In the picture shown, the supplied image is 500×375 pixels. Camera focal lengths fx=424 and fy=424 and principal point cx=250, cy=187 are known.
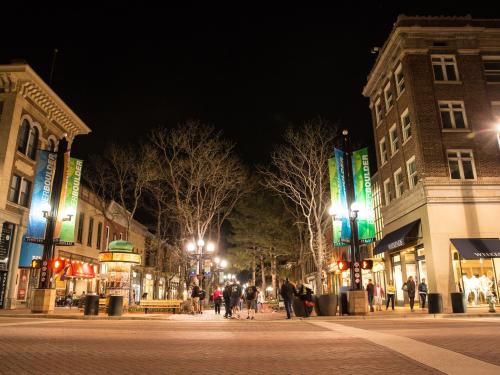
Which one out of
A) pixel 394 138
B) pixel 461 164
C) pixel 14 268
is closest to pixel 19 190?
pixel 14 268

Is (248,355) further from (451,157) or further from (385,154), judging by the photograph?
(385,154)


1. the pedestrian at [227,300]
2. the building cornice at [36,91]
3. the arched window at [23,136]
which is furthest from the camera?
the arched window at [23,136]

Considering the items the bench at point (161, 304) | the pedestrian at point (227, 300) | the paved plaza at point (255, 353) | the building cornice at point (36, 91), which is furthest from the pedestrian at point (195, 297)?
the building cornice at point (36, 91)

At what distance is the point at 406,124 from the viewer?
27422mm

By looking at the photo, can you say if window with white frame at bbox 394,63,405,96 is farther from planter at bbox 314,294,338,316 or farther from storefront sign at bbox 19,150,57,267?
→ storefront sign at bbox 19,150,57,267

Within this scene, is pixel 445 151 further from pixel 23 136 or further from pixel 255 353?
pixel 23 136

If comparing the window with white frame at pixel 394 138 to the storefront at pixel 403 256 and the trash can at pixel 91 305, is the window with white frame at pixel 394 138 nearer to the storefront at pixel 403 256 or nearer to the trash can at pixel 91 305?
the storefront at pixel 403 256

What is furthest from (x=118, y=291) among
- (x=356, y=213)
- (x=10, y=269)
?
(x=356, y=213)

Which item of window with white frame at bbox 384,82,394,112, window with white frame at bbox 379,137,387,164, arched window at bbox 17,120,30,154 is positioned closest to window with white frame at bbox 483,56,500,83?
window with white frame at bbox 384,82,394,112

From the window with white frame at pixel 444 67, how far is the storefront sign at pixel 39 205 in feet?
80.0

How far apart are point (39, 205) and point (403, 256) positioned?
23.0 meters

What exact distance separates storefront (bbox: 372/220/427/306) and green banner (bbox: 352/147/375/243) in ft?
12.8

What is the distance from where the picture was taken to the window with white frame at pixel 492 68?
26.6 metres

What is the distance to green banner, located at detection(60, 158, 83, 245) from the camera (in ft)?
87.0
